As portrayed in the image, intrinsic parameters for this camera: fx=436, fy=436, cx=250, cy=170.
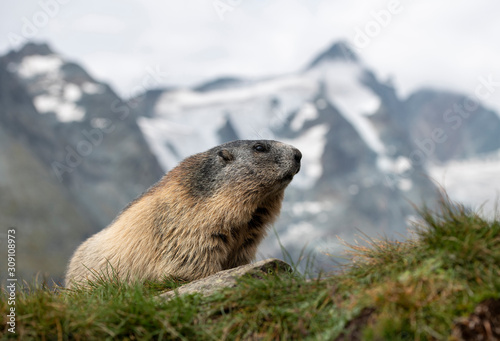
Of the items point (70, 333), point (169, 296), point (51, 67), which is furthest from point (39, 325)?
Result: point (51, 67)

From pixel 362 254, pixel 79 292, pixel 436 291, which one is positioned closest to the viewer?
pixel 436 291

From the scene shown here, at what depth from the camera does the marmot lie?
7551mm

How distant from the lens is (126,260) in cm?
808

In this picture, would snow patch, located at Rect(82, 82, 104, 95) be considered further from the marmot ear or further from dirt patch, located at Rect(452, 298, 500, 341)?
dirt patch, located at Rect(452, 298, 500, 341)

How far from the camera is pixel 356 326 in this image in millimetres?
4242

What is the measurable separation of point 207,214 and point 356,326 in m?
3.85

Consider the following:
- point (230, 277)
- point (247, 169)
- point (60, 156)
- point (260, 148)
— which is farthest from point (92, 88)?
point (230, 277)

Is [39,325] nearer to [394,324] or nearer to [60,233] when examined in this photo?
[394,324]

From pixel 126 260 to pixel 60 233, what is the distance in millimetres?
38261

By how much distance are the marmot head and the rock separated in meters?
1.59

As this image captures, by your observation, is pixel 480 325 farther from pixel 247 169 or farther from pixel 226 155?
pixel 226 155

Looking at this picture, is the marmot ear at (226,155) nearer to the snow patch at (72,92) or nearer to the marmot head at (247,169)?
the marmot head at (247,169)

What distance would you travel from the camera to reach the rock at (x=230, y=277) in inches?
227

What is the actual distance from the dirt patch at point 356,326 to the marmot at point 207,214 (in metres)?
3.55
